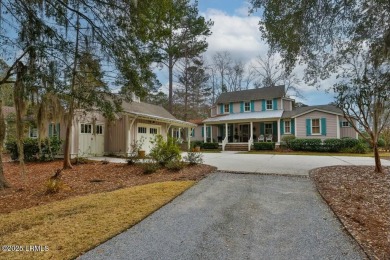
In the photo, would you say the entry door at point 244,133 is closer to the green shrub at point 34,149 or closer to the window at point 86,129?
the window at point 86,129

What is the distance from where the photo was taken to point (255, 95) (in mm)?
24703

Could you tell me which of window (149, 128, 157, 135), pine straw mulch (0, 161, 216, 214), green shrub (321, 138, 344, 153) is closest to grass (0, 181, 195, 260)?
pine straw mulch (0, 161, 216, 214)

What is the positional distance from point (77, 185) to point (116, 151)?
7.50 meters

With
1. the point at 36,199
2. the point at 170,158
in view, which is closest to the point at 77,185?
the point at 36,199

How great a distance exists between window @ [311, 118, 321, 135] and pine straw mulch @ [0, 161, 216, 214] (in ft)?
46.6

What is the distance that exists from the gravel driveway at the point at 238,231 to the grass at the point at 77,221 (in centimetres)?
22

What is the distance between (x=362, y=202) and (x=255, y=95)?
66.4 ft

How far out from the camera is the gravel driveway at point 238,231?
10.4 ft

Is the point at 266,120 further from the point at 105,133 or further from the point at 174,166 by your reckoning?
the point at 174,166

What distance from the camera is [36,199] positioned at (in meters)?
6.25

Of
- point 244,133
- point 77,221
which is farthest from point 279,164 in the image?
point 244,133

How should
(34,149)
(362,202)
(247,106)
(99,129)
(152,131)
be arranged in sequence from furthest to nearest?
(247,106)
(152,131)
(99,129)
(34,149)
(362,202)

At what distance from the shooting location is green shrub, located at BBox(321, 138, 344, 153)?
18031 millimetres

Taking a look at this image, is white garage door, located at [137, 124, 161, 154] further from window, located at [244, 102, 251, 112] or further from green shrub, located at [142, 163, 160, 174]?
window, located at [244, 102, 251, 112]
